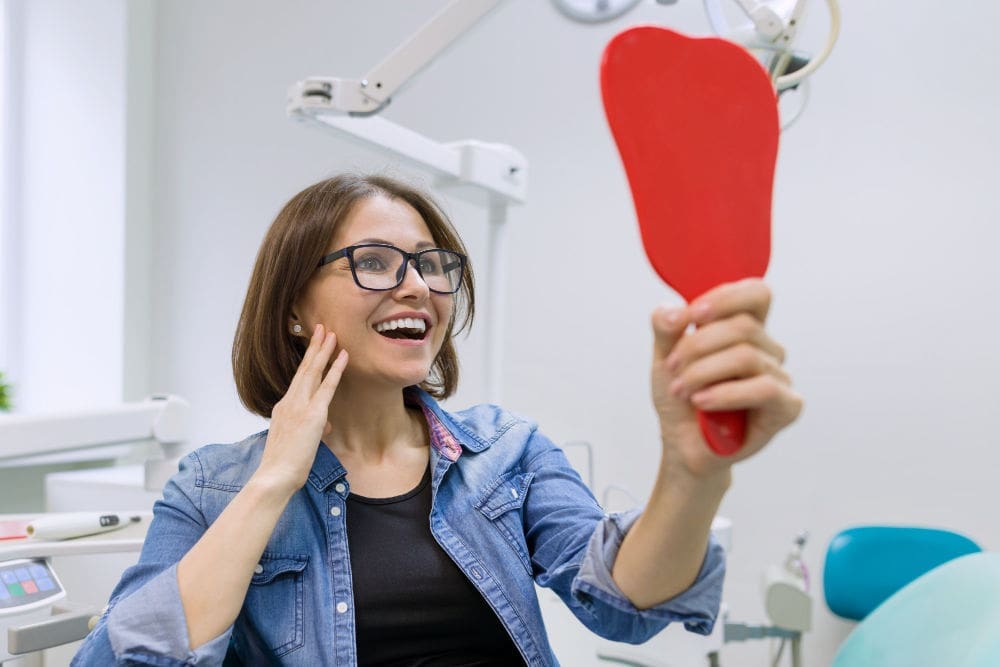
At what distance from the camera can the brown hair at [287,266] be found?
1219mm

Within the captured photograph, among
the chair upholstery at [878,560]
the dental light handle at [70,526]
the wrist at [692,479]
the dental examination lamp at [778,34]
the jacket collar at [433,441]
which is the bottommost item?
the chair upholstery at [878,560]

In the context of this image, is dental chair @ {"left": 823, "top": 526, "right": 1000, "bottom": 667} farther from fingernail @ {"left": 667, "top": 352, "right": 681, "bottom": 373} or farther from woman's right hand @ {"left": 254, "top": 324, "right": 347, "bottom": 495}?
woman's right hand @ {"left": 254, "top": 324, "right": 347, "bottom": 495}

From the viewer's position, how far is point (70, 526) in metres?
1.61

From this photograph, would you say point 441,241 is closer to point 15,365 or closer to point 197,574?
point 197,574

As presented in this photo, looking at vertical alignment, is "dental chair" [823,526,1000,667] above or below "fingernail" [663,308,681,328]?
below

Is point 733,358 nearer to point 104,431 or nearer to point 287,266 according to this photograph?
point 287,266

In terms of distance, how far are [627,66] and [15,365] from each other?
332cm

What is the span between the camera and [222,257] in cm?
324

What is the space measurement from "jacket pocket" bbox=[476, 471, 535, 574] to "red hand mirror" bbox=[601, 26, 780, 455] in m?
0.62

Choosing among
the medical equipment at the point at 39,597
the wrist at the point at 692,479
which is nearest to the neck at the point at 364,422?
the medical equipment at the point at 39,597

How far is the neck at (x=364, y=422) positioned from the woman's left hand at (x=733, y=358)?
0.72 meters

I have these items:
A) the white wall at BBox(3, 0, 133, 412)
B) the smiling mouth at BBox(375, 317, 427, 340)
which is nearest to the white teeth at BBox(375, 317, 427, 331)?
the smiling mouth at BBox(375, 317, 427, 340)

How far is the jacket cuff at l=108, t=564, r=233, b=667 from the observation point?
95 centimetres

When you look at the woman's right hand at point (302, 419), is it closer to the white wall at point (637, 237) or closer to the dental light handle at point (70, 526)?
the dental light handle at point (70, 526)
